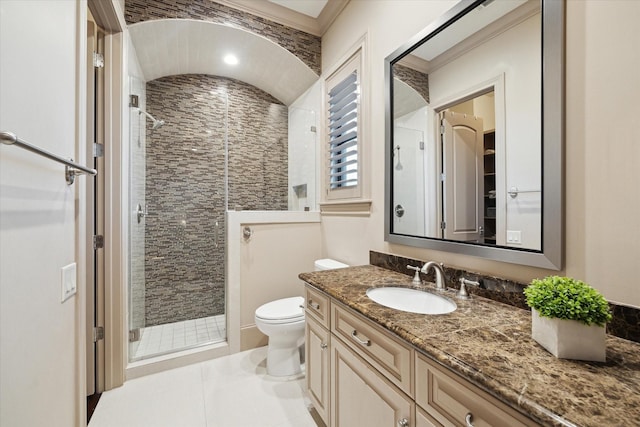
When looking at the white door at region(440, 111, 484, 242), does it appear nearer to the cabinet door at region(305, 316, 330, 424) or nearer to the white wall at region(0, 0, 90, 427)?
the cabinet door at region(305, 316, 330, 424)

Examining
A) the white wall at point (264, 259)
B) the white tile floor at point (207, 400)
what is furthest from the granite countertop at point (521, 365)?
the white wall at point (264, 259)

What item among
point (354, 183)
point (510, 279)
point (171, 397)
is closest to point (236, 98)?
point (354, 183)

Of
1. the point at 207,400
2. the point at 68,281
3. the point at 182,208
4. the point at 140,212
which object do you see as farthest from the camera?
the point at 182,208

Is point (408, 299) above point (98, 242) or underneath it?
underneath

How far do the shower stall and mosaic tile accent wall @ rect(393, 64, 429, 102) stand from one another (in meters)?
1.77

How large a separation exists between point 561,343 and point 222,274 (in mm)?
2571

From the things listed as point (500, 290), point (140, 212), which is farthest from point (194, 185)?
point (500, 290)

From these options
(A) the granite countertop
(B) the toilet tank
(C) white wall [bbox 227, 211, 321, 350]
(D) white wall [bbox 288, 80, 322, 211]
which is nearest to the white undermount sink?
(A) the granite countertop

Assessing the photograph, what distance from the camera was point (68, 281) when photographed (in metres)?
0.97

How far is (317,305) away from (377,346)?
0.52 metres

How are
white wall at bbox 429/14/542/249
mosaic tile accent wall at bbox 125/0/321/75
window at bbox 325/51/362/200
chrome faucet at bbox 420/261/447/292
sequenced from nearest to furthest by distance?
white wall at bbox 429/14/542/249 < chrome faucet at bbox 420/261/447/292 < mosaic tile accent wall at bbox 125/0/321/75 < window at bbox 325/51/362/200

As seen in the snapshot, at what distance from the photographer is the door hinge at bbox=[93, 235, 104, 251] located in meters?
1.82

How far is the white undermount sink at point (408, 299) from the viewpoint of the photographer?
1.28 meters

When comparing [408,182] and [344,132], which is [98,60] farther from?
[408,182]
